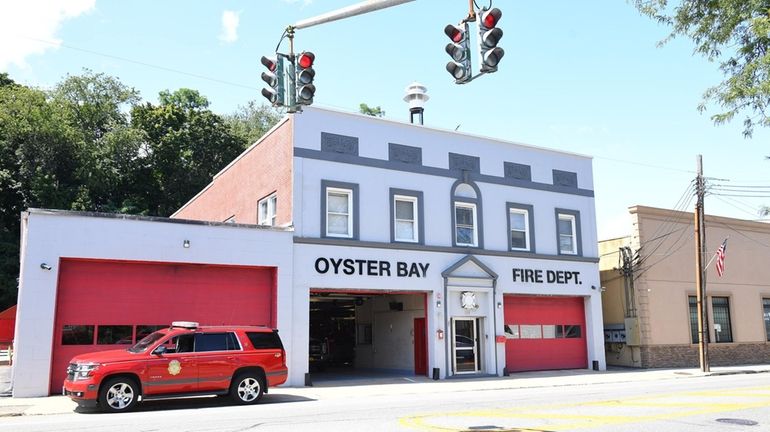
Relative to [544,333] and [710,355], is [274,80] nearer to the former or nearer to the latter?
[544,333]

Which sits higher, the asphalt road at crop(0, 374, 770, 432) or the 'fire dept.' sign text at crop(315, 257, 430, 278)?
the 'fire dept.' sign text at crop(315, 257, 430, 278)

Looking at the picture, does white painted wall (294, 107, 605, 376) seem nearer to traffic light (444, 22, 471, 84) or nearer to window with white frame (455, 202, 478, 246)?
window with white frame (455, 202, 478, 246)

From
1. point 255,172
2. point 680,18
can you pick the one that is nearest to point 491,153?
point 255,172

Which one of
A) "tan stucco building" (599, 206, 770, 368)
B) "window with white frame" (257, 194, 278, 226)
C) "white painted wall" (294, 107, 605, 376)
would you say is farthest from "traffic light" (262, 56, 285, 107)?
"tan stucco building" (599, 206, 770, 368)

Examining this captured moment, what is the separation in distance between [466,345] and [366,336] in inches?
195

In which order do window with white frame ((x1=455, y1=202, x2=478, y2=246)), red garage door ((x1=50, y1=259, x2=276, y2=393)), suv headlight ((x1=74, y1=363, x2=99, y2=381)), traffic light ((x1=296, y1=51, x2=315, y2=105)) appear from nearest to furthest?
traffic light ((x1=296, y1=51, x2=315, y2=105)) → suv headlight ((x1=74, y1=363, x2=99, y2=381)) → red garage door ((x1=50, y1=259, x2=276, y2=393)) → window with white frame ((x1=455, y1=202, x2=478, y2=246))

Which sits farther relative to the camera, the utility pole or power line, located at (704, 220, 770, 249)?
power line, located at (704, 220, 770, 249)

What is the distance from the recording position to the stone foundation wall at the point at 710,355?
28062 millimetres

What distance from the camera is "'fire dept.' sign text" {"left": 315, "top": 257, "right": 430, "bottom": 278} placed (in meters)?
21.5

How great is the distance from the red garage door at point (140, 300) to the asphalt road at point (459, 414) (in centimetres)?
396

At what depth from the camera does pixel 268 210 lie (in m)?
23.9

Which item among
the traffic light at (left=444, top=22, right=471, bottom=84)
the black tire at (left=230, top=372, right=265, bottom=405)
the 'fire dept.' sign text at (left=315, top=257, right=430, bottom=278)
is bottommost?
the black tire at (left=230, top=372, right=265, bottom=405)

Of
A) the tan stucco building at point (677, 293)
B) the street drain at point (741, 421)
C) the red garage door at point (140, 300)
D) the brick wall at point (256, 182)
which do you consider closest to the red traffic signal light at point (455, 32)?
the street drain at point (741, 421)

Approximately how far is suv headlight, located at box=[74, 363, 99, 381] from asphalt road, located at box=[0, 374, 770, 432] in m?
0.75
